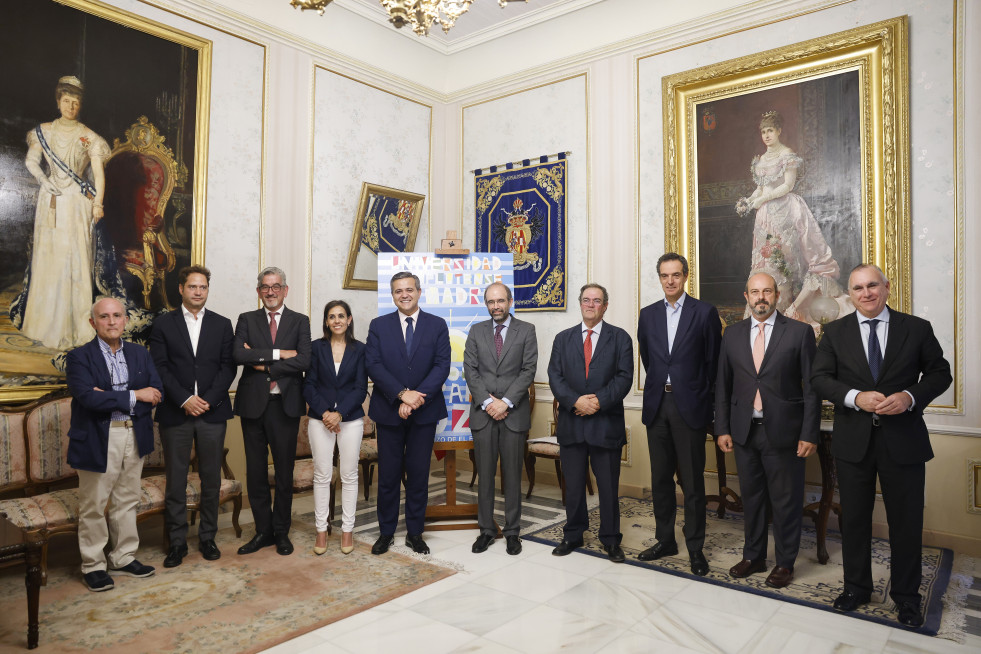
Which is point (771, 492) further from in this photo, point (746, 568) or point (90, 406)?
point (90, 406)

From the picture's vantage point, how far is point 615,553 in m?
4.20

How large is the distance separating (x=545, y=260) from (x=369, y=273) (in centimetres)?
183

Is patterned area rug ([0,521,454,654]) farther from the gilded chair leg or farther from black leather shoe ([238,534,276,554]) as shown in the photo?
the gilded chair leg

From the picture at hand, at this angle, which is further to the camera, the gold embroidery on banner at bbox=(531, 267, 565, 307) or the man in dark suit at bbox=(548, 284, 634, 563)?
the gold embroidery on banner at bbox=(531, 267, 565, 307)

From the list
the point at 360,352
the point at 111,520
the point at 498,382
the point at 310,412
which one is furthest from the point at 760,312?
the point at 111,520

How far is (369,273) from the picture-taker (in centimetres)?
666

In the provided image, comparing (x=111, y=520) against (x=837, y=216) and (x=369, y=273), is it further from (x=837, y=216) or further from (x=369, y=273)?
(x=837, y=216)

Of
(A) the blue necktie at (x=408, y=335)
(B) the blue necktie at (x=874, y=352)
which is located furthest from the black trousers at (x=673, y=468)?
(A) the blue necktie at (x=408, y=335)

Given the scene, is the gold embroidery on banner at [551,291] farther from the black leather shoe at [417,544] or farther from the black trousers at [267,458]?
the black trousers at [267,458]

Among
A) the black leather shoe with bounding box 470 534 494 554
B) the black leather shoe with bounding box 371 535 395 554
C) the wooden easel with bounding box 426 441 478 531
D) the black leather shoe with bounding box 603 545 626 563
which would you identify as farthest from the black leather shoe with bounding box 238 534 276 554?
the black leather shoe with bounding box 603 545 626 563

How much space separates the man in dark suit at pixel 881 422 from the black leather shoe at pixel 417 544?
248 cm

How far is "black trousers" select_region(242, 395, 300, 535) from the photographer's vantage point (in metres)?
4.32

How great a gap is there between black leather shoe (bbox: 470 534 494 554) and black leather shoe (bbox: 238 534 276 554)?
55.2 inches

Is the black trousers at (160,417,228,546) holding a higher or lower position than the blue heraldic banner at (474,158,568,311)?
lower
